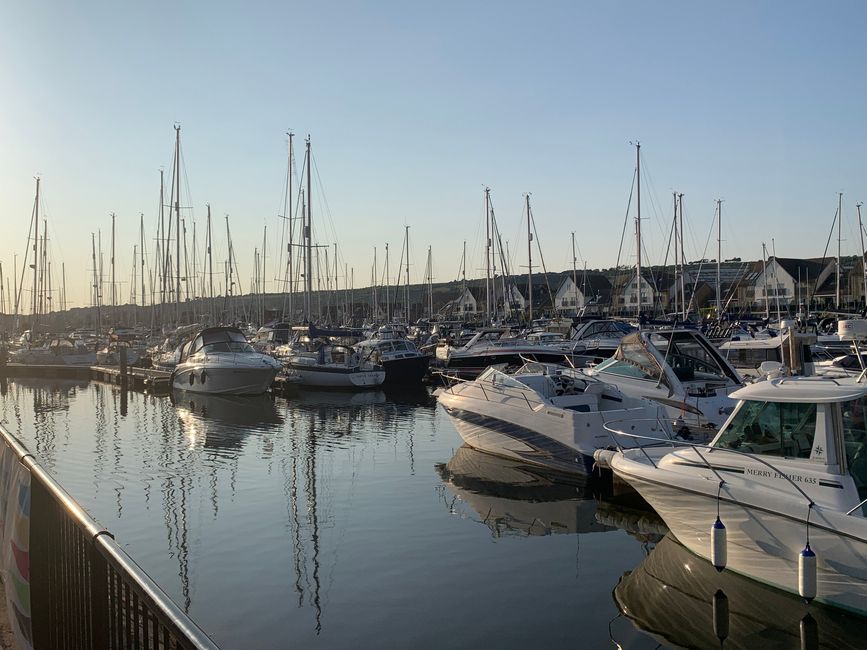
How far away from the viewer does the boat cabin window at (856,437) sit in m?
9.11

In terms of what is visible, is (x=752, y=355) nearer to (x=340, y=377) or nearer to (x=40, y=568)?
(x=340, y=377)

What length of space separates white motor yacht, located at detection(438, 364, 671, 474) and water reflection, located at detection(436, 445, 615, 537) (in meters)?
0.45

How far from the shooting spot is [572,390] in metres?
18.3

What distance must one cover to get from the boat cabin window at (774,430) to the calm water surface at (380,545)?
5.78 feet

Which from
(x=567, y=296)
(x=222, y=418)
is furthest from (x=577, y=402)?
(x=567, y=296)

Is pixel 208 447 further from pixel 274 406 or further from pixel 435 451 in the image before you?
pixel 274 406

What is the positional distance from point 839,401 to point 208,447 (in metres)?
18.0

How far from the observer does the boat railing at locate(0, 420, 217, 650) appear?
3.71 metres

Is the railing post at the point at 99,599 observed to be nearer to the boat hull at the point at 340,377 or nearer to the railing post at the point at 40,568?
the railing post at the point at 40,568

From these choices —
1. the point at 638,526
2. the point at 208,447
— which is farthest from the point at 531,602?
the point at 208,447

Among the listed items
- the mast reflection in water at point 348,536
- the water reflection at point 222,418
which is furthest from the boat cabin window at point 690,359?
the water reflection at point 222,418

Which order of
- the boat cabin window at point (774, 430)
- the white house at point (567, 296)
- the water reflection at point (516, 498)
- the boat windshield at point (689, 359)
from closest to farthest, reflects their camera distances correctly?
the boat cabin window at point (774, 430), the water reflection at point (516, 498), the boat windshield at point (689, 359), the white house at point (567, 296)

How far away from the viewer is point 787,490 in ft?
29.9

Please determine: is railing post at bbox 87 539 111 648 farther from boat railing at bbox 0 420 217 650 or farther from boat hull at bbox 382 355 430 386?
boat hull at bbox 382 355 430 386
